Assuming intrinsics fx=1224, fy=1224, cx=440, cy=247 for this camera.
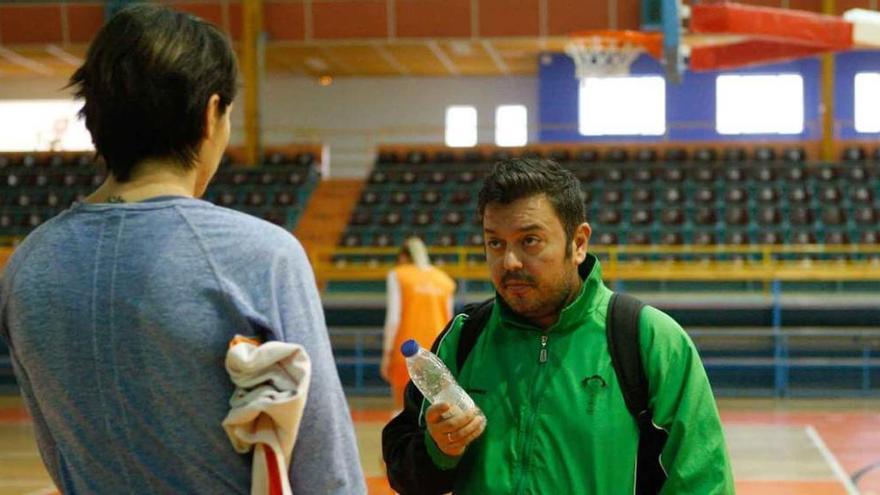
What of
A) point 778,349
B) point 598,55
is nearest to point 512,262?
point 778,349

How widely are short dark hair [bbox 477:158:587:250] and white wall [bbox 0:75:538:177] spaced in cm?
2678

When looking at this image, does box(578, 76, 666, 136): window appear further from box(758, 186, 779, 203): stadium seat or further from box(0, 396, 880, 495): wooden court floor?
box(0, 396, 880, 495): wooden court floor

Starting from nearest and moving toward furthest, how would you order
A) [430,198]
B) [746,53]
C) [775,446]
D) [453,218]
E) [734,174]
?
[746,53] → [775,446] → [453,218] → [734,174] → [430,198]

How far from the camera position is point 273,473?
5.87ft

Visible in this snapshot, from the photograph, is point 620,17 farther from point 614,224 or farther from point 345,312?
point 345,312

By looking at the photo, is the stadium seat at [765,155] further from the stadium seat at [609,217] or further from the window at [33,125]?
the window at [33,125]

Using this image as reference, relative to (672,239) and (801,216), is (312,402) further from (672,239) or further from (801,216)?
(801,216)

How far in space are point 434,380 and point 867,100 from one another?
27.5 meters

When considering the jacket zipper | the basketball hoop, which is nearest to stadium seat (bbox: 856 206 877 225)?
the basketball hoop

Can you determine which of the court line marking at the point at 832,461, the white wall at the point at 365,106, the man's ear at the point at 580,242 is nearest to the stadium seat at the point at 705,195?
the court line marking at the point at 832,461

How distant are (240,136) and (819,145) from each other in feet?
46.1

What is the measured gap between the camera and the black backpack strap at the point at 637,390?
9.24 feet

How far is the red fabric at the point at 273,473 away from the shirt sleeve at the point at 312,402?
4 cm

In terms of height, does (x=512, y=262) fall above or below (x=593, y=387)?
above
